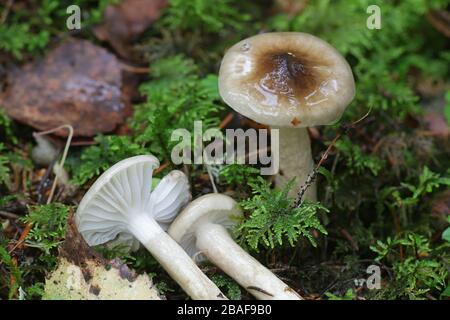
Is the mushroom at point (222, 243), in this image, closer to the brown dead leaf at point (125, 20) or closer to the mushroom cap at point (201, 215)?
Answer: the mushroom cap at point (201, 215)

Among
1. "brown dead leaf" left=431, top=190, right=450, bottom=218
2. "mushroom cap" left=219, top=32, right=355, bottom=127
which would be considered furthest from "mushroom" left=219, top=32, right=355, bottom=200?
"brown dead leaf" left=431, top=190, right=450, bottom=218

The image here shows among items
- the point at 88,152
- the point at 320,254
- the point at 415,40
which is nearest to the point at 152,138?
the point at 88,152

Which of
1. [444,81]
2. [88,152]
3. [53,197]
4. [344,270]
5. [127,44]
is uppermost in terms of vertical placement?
[127,44]

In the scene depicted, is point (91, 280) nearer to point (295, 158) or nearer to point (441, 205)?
point (295, 158)

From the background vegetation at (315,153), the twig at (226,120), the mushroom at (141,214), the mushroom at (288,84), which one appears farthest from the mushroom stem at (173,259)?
the twig at (226,120)

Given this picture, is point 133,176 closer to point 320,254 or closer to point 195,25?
point 320,254

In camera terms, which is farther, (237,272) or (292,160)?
(292,160)
